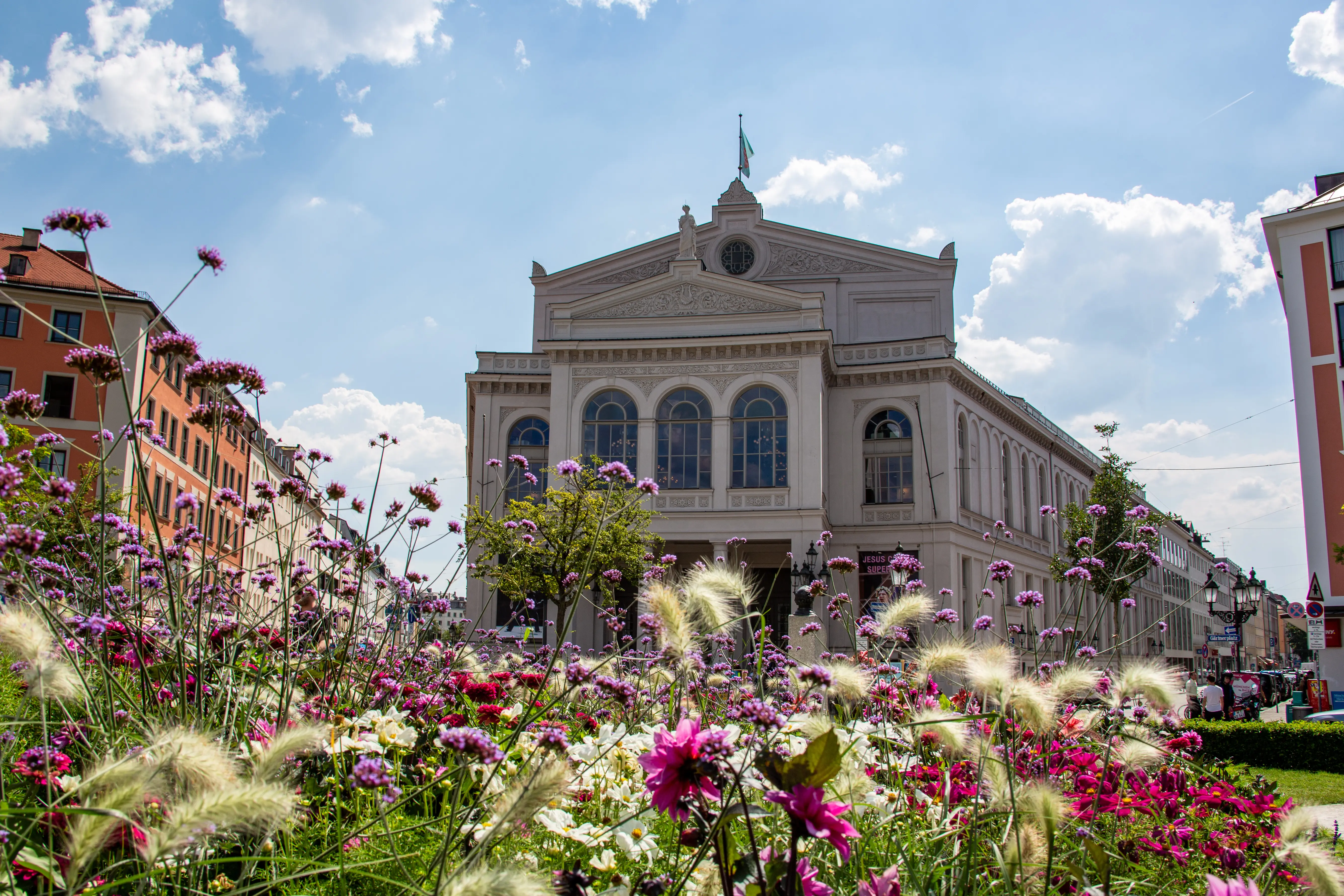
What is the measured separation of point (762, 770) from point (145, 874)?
1.02 meters

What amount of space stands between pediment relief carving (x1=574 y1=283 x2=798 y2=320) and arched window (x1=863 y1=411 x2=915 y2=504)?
607cm

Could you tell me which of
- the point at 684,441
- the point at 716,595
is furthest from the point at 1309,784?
the point at 684,441

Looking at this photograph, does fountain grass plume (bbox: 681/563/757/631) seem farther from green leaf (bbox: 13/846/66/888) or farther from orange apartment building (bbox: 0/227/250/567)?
orange apartment building (bbox: 0/227/250/567)

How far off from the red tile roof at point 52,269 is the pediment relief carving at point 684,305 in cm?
1887

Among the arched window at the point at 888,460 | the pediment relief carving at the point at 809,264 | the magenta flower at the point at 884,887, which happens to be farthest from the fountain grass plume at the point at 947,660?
the pediment relief carving at the point at 809,264

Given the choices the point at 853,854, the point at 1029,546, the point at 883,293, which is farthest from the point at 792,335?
the point at 853,854

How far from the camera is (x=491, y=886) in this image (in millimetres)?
1629

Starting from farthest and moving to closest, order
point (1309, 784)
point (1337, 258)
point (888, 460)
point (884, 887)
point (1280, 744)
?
point (888, 460), point (1337, 258), point (1280, 744), point (1309, 784), point (884, 887)

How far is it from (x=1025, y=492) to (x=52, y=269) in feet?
138

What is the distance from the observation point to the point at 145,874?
1.55 metres

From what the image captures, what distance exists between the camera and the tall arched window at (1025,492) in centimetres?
4288

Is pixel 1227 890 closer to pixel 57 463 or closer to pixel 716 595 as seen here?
pixel 716 595

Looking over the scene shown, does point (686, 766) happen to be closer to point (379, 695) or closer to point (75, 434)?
point (379, 695)

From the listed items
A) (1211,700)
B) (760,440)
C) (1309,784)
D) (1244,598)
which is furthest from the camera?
(760,440)
